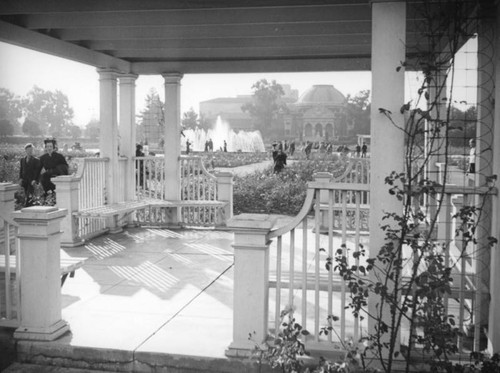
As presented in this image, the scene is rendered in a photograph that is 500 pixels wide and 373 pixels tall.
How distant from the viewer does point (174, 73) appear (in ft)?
35.9

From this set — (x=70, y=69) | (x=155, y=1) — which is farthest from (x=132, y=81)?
(x=70, y=69)

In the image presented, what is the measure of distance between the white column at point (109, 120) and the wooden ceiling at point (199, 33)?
0.30 m

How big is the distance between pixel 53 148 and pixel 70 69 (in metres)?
29.6

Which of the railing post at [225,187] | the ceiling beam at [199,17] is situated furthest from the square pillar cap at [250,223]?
the railing post at [225,187]

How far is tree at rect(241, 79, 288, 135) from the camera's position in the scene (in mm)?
80062

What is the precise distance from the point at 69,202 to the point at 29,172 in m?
1.91

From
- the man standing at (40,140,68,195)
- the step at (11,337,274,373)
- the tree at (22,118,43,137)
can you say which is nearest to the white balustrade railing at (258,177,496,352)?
the step at (11,337,274,373)

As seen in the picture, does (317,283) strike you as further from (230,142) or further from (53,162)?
(230,142)

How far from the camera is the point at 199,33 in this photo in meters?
7.90

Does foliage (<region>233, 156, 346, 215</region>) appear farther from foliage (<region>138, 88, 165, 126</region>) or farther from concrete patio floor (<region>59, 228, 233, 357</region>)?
foliage (<region>138, 88, 165, 126</region>)

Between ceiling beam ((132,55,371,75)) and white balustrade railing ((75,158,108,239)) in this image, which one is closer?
white balustrade railing ((75,158,108,239))

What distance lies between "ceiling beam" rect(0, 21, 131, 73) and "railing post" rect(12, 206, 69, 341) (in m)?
3.57

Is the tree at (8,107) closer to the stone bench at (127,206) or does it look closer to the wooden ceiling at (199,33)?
the stone bench at (127,206)

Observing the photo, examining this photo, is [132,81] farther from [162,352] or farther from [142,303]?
[162,352]
